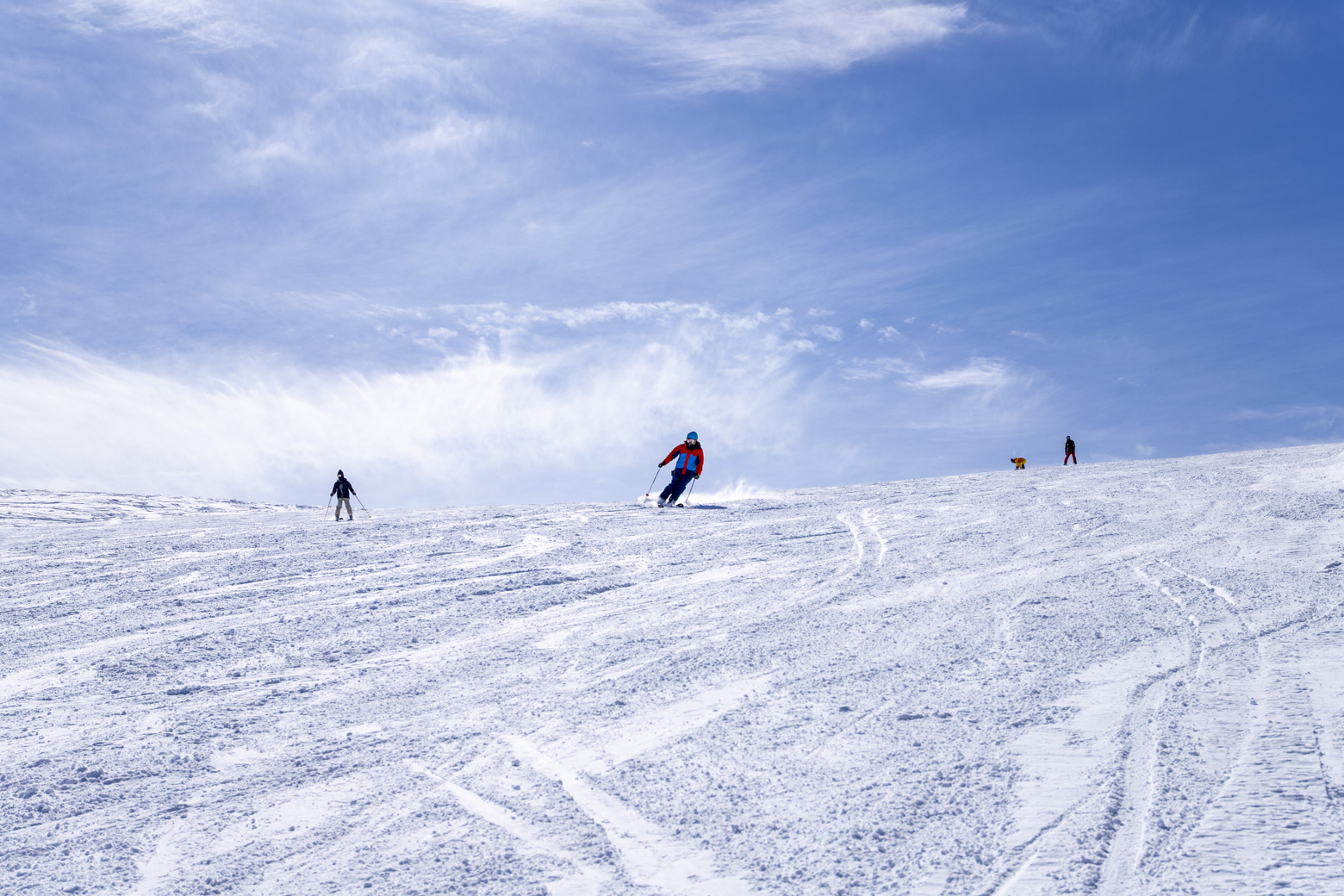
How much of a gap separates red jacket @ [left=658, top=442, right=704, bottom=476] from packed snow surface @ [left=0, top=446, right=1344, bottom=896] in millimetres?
6691

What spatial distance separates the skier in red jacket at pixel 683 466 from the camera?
62.7 ft

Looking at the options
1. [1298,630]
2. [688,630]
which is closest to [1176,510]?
[1298,630]

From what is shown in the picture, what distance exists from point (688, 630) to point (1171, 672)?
4.00m

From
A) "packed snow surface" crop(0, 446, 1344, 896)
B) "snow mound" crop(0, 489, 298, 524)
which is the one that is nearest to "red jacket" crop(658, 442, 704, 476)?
"packed snow surface" crop(0, 446, 1344, 896)

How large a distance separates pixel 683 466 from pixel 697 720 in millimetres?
13083

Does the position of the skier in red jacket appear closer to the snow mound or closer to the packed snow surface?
the packed snow surface

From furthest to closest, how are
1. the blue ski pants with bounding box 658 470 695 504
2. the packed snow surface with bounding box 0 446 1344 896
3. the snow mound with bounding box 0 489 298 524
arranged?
the snow mound with bounding box 0 489 298 524 → the blue ski pants with bounding box 658 470 695 504 → the packed snow surface with bounding box 0 446 1344 896

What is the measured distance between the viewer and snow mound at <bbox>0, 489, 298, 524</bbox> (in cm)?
2125

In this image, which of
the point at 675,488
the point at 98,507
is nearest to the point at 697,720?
the point at 675,488

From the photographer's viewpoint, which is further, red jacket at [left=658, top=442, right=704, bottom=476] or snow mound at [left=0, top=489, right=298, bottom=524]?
snow mound at [left=0, top=489, right=298, bottom=524]

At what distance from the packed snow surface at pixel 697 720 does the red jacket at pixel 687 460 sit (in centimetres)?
669

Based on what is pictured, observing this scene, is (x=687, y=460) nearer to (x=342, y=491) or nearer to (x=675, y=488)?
(x=675, y=488)

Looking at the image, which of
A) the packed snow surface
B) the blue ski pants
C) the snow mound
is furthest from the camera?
the snow mound

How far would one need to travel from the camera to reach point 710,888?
169 inches
